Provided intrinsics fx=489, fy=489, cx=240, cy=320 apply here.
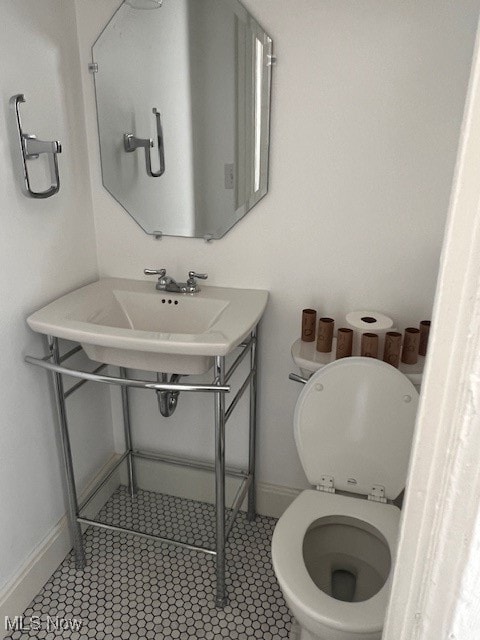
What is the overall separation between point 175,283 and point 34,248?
469 mm

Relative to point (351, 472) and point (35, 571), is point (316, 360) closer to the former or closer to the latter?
point (351, 472)

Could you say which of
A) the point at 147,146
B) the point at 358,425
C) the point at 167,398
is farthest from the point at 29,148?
the point at 358,425

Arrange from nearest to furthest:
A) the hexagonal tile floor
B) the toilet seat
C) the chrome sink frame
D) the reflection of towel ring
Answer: the toilet seat → the chrome sink frame → the hexagonal tile floor → the reflection of towel ring

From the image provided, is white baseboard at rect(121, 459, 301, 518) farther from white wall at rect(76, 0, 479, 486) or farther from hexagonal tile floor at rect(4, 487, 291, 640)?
white wall at rect(76, 0, 479, 486)

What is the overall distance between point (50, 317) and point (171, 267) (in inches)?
19.7

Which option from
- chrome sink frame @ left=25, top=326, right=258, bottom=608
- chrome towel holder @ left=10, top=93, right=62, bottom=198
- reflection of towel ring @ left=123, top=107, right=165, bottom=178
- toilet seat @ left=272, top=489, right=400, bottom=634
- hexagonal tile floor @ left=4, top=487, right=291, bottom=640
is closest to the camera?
toilet seat @ left=272, top=489, right=400, bottom=634

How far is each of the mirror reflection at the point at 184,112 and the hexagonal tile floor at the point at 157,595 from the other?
3.90 ft

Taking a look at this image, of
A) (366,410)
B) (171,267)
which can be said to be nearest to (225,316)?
(171,267)

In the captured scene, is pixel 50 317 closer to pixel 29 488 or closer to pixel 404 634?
pixel 29 488

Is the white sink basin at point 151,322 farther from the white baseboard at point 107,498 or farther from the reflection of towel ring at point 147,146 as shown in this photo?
the white baseboard at point 107,498

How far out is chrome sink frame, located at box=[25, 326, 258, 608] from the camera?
4.66 feet

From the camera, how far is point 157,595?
1664 mm

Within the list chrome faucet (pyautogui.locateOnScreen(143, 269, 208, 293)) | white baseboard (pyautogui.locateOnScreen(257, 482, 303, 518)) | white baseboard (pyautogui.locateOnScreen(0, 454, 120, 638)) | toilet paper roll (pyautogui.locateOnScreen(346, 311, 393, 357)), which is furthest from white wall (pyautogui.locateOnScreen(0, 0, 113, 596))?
toilet paper roll (pyautogui.locateOnScreen(346, 311, 393, 357))

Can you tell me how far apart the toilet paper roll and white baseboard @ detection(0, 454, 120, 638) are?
1218 millimetres
